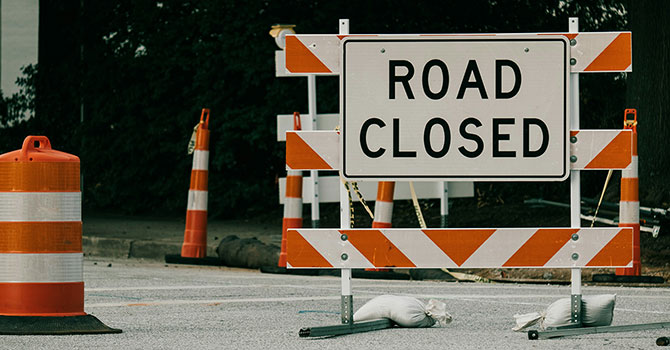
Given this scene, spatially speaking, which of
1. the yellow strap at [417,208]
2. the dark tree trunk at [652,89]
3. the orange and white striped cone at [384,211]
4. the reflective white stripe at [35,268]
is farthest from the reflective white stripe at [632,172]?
the reflective white stripe at [35,268]

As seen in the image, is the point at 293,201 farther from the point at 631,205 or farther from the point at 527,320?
the point at 527,320

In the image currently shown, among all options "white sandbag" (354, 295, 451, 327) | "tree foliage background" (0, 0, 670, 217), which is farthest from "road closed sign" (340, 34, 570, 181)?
"tree foliage background" (0, 0, 670, 217)

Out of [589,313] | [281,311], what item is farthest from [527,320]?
[281,311]

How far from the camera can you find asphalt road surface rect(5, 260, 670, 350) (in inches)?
249

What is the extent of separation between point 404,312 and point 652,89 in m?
7.98

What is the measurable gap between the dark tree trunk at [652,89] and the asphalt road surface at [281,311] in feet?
13.8

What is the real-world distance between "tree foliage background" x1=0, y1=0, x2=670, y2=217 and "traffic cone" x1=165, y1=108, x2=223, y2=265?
12.9 feet

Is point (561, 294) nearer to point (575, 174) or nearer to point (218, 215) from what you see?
point (575, 174)

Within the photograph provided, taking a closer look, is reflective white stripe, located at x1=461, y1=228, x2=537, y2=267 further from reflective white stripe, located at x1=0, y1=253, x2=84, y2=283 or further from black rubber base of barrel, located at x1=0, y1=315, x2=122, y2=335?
reflective white stripe, located at x1=0, y1=253, x2=84, y2=283

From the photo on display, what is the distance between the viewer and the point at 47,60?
19.8 meters

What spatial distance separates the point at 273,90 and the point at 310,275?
18.6 feet

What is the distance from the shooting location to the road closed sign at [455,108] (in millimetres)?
6340

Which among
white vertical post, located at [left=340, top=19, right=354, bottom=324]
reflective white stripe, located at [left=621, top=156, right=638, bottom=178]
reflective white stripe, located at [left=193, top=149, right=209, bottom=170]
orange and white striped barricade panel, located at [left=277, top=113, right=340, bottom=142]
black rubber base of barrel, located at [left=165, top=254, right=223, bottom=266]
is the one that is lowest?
black rubber base of barrel, located at [left=165, top=254, right=223, bottom=266]

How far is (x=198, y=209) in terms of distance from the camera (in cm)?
1266
